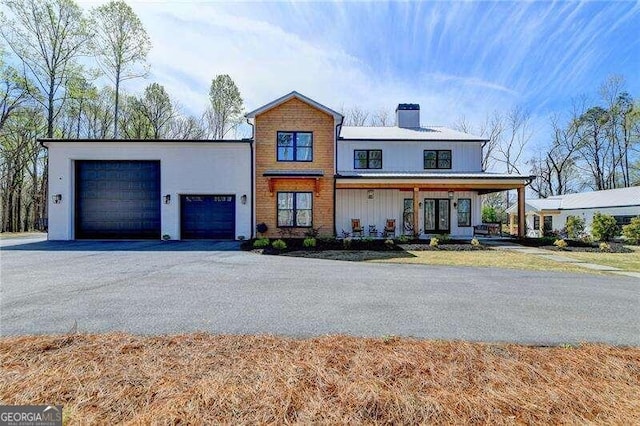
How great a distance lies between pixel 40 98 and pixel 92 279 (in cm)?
2453

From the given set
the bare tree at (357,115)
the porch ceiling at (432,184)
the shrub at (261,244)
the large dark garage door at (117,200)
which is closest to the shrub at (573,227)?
the porch ceiling at (432,184)

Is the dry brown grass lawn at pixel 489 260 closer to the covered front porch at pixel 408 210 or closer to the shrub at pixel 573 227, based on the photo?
the covered front porch at pixel 408 210

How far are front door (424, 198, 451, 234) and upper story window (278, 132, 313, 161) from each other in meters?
7.56

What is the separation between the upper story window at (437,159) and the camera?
18.6 metres

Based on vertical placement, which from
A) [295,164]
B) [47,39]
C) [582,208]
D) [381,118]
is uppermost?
[47,39]

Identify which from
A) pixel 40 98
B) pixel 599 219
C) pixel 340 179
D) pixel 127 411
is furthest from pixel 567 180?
pixel 40 98

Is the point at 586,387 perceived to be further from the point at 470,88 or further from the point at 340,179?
the point at 470,88

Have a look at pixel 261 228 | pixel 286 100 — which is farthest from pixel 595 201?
pixel 261 228

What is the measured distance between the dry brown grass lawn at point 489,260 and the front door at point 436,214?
565 centimetres

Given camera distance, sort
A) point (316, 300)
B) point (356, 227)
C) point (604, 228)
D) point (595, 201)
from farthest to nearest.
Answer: point (595, 201), point (356, 227), point (604, 228), point (316, 300)

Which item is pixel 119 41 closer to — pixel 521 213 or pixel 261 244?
pixel 261 244

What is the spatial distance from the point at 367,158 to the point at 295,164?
494cm

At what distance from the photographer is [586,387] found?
8.43 feet

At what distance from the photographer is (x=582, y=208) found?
2283 centimetres
